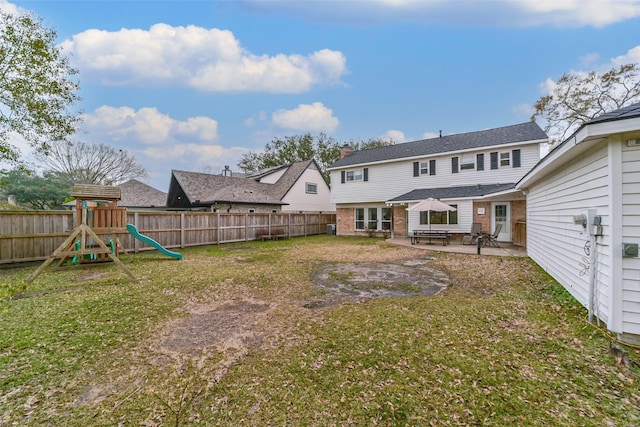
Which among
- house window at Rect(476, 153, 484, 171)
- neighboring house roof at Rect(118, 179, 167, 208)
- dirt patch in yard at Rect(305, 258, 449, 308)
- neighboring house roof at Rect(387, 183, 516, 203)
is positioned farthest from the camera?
neighboring house roof at Rect(118, 179, 167, 208)

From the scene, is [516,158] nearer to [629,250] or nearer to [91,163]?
[629,250]

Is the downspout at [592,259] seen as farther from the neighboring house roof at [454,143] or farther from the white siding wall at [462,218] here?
the neighboring house roof at [454,143]

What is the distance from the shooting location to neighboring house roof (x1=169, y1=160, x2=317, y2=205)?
19266mm

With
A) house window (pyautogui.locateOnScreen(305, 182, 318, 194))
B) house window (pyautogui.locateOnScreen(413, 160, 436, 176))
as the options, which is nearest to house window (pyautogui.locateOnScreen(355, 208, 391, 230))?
house window (pyautogui.locateOnScreen(413, 160, 436, 176))

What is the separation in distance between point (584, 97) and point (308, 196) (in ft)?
72.6

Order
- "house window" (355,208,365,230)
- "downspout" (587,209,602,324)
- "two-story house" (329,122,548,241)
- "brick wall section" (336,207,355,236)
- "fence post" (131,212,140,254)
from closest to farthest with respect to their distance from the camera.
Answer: "downspout" (587,209,602,324)
"fence post" (131,212,140,254)
"two-story house" (329,122,548,241)
"house window" (355,208,365,230)
"brick wall section" (336,207,355,236)

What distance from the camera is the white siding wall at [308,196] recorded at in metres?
24.5

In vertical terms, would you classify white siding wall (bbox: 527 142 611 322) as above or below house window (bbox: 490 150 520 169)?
below

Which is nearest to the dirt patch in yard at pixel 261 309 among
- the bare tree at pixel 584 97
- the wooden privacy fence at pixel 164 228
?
the wooden privacy fence at pixel 164 228

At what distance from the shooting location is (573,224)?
16.8 ft

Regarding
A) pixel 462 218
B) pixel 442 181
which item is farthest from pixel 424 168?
pixel 462 218

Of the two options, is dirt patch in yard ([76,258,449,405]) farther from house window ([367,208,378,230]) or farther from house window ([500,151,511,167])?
house window ([367,208,378,230])

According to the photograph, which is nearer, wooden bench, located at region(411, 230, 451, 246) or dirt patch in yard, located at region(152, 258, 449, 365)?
dirt patch in yard, located at region(152, 258, 449, 365)

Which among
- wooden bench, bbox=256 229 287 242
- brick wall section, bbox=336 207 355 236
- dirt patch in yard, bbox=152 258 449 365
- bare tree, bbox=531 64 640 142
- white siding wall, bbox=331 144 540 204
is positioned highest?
bare tree, bbox=531 64 640 142
